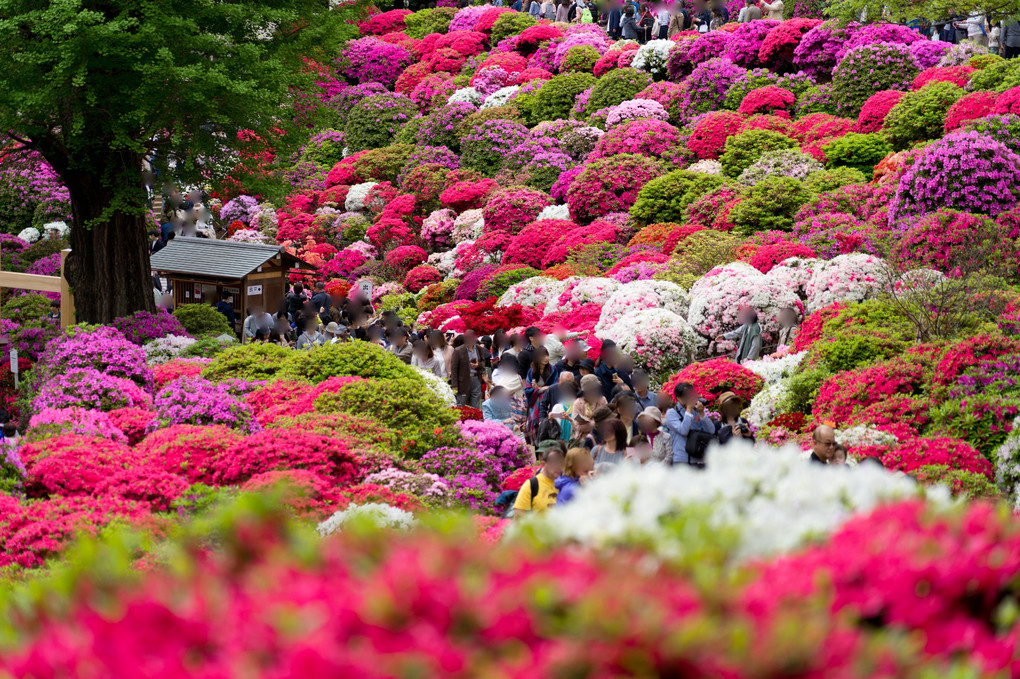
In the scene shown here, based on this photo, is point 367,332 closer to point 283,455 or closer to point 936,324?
point 283,455

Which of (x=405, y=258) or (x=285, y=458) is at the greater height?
(x=285, y=458)

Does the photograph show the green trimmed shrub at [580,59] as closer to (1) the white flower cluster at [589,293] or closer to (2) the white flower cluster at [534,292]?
(2) the white flower cluster at [534,292]

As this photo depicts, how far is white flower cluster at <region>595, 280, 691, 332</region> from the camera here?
648 inches

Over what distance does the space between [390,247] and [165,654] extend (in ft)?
90.8

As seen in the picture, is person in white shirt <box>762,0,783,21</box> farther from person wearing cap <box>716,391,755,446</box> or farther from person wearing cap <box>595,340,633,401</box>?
person wearing cap <box>716,391,755,446</box>

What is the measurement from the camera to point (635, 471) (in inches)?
141

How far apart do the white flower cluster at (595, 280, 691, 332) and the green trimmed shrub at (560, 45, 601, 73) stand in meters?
20.4

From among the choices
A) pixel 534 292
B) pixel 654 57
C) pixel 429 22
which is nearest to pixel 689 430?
pixel 534 292

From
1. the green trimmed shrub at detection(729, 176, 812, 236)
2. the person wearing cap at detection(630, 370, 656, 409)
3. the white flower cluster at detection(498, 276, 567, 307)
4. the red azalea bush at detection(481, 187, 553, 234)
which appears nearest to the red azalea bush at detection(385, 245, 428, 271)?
the red azalea bush at detection(481, 187, 553, 234)

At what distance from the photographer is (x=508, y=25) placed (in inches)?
1695

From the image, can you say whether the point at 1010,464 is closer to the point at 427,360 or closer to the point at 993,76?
the point at 427,360

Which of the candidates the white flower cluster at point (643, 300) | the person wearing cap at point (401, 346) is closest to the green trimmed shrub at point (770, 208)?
the white flower cluster at point (643, 300)

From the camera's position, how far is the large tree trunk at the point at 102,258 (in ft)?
55.6

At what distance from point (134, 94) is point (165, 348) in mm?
4067
